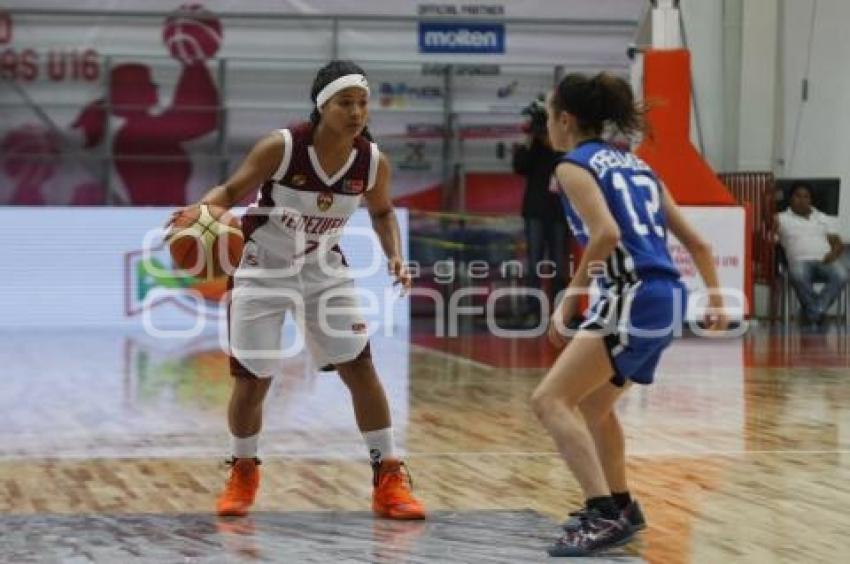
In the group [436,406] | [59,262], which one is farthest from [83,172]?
[436,406]

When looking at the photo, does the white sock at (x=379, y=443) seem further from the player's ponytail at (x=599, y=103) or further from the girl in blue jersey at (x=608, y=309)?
the player's ponytail at (x=599, y=103)

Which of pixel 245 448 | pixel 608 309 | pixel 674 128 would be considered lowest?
pixel 245 448

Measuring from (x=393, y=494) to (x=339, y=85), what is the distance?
4.87 feet

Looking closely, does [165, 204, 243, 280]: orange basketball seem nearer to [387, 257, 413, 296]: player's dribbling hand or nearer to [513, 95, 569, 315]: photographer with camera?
[387, 257, 413, 296]: player's dribbling hand

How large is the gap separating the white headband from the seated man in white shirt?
12023mm

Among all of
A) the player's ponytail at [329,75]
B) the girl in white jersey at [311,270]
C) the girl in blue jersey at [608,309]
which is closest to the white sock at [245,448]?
the girl in white jersey at [311,270]

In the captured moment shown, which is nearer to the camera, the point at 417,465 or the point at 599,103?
the point at 599,103

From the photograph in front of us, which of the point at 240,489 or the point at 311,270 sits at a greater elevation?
the point at 311,270

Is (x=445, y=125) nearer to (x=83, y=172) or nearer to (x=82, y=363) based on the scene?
(x=83, y=172)

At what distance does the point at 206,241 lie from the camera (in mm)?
5840

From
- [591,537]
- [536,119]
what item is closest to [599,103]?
[591,537]

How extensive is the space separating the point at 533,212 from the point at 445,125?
15.8 feet

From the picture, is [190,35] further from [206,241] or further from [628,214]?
[628,214]

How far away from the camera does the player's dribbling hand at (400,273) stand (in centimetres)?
592
